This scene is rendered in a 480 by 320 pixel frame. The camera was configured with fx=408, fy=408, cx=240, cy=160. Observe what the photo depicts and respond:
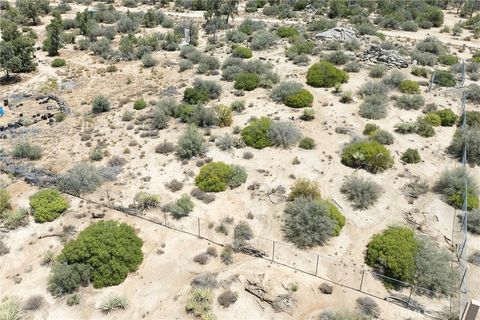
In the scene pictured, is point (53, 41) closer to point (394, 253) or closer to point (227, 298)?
point (227, 298)

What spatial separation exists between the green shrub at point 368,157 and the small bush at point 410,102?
343 inches

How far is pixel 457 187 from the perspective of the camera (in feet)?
76.0

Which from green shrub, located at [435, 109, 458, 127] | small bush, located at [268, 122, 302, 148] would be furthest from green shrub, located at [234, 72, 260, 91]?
green shrub, located at [435, 109, 458, 127]

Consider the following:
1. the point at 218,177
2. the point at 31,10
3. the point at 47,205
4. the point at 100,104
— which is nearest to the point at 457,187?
A: the point at 218,177

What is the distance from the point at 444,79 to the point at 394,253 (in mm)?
25276

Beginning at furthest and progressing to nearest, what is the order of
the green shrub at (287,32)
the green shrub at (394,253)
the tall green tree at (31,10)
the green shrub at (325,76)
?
the tall green tree at (31,10) < the green shrub at (287,32) < the green shrub at (325,76) < the green shrub at (394,253)

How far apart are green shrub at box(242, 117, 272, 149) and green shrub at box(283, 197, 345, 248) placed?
7.37 m

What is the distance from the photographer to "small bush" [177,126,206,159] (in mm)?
26812

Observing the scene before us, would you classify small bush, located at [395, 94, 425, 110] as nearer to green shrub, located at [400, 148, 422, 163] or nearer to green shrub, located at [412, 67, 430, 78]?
green shrub, located at [412, 67, 430, 78]

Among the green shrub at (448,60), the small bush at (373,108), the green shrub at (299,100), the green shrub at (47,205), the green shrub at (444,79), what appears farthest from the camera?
the green shrub at (448,60)

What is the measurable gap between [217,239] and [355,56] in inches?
1195

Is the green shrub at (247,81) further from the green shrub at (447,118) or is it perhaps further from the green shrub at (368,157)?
the green shrub at (447,118)

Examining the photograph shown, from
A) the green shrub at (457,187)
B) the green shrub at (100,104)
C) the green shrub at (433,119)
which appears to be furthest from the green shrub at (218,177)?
the green shrub at (433,119)

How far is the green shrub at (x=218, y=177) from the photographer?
23.8m
